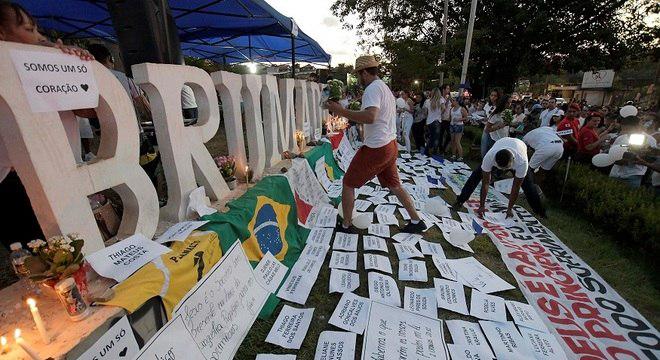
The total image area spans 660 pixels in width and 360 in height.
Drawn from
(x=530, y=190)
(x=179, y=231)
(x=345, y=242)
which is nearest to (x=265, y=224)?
(x=179, y=231)

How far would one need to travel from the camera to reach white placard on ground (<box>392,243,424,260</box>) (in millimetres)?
2947

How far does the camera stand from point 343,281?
8.39ft

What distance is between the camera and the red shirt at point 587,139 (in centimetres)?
513

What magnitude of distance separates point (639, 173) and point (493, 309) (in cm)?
404

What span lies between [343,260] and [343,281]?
Result: 0.32 m

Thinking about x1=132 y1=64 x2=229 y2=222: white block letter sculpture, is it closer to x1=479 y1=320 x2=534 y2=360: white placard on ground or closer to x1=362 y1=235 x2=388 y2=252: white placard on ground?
x1=362 y1=235 x2=388 y2=252: white placard on ground

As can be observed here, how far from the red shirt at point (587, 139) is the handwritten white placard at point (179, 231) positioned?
6.30 metres

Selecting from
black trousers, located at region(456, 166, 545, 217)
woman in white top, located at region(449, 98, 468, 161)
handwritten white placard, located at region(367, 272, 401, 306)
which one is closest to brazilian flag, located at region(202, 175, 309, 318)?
handwritten white placard, located at region(367, 272, 401, 306)

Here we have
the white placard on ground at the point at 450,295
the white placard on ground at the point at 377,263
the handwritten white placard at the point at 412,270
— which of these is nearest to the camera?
the white placard on ground at the point at 450,295

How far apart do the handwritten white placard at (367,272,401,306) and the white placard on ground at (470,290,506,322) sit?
0.58 m

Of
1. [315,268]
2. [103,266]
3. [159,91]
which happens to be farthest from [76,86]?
[315,268]

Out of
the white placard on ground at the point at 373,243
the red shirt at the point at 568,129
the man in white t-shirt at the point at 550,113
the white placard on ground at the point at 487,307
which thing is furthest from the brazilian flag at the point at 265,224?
the man in white t-shirt at the point at 550,113

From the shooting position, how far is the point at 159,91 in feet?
6.47

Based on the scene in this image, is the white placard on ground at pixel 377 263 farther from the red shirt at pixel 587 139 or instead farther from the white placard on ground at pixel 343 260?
the red shirt at pixel 587 139
